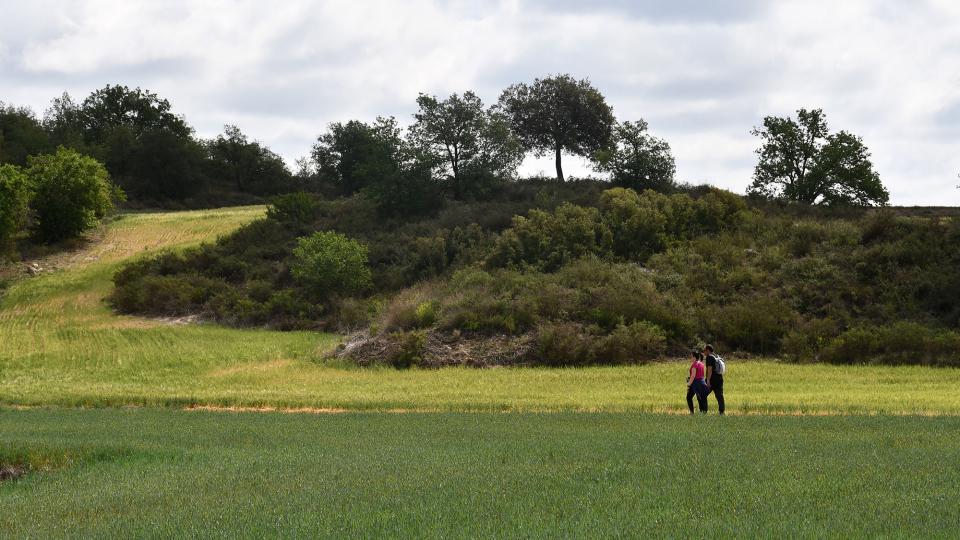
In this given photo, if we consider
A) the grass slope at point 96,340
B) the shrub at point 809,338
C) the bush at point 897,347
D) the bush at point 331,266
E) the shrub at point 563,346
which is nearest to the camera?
the bush at point 897,347

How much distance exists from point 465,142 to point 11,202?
30469mm

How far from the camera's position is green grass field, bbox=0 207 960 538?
952 cm

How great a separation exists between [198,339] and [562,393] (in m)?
22.2

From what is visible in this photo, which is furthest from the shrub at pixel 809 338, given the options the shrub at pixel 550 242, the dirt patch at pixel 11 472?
the dirt patch at pixel 11 472

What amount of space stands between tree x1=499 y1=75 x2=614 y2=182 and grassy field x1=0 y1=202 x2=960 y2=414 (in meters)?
34.3

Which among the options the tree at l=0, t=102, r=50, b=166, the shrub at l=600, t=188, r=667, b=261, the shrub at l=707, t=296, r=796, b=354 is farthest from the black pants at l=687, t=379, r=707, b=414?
the tree at l=0, t=102, r=50, b=166

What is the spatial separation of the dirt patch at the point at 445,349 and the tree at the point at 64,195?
34.0 m

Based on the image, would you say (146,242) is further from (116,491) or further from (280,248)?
(116,491)

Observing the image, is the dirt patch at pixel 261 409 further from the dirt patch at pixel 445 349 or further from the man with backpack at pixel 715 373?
the dirt patch at pixel 445 349

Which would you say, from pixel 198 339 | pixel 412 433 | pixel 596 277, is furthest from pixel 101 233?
pixel 412 433

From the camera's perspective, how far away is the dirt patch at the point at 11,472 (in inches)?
601

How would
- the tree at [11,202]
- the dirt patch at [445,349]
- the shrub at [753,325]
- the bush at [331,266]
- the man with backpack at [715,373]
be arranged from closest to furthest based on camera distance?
the man with backpack at [715,373], the dirt patch at [445,349], the shrub at [753,325], the bush at [331,266], the tree at [11,202]

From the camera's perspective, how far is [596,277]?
4550 centimetres

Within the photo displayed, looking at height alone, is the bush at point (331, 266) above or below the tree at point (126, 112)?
below
